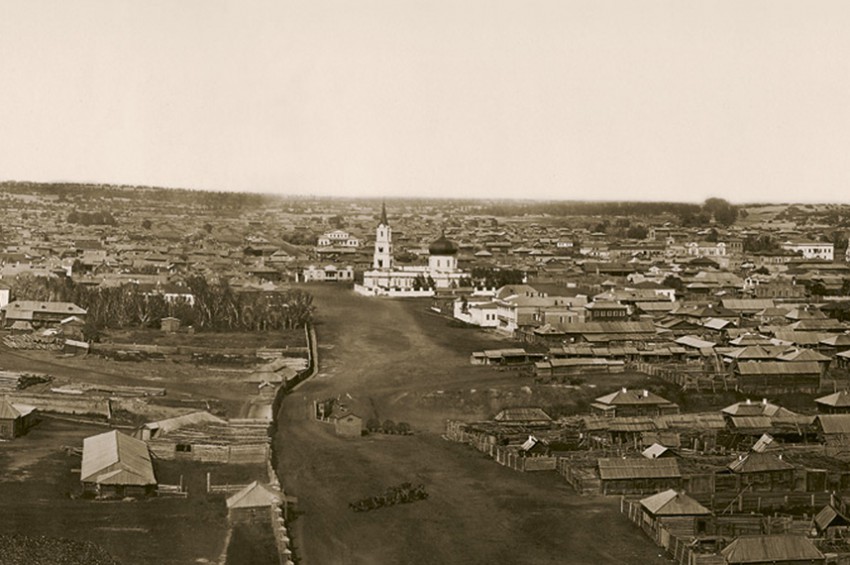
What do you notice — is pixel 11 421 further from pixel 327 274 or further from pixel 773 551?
pixel 327 274

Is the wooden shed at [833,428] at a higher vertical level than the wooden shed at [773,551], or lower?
lower

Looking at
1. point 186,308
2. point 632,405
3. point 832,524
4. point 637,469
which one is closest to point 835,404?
point 632,405

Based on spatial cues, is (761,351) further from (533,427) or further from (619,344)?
(533,427)

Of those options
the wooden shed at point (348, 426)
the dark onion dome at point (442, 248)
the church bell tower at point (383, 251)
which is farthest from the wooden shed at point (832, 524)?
the church bell tower at point (383, 251)

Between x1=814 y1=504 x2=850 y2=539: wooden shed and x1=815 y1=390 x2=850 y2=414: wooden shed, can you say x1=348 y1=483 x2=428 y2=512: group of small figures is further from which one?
x1=815 y1=390 x2=850 y2=414: wooden shed

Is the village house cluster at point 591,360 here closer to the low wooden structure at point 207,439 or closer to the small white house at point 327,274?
the low wooden structure at point 207,439
